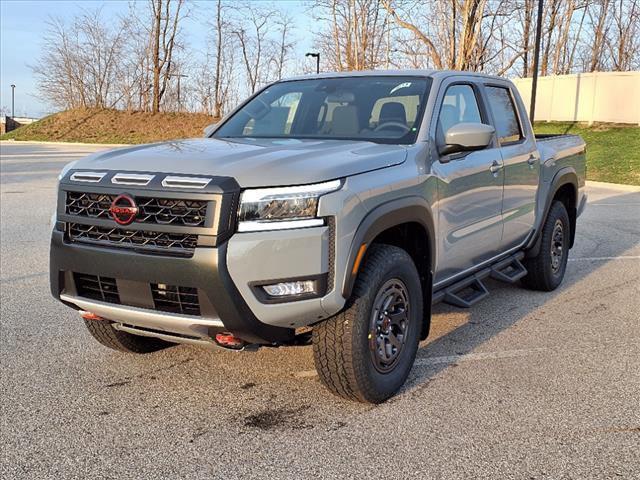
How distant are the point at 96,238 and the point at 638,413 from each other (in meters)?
3.11

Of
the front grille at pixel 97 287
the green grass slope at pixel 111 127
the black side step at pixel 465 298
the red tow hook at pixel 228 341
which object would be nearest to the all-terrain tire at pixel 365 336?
the red tow hook at pixel 228 341

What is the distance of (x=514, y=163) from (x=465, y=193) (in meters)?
1.04

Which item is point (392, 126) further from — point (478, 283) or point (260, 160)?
point (478, 283)

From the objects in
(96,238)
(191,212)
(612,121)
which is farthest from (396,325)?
(612,121)

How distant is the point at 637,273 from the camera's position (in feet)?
23.5

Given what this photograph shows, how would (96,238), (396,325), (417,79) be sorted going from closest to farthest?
(96,238), (396,325), (417,79)

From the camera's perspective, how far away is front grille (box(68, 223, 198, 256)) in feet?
10.5

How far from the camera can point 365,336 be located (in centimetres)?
350

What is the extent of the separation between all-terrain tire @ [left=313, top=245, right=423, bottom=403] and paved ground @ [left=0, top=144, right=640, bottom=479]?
0.15 meters

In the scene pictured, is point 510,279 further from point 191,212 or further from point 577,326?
point 191,212

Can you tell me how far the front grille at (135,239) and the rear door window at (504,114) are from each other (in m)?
3.01

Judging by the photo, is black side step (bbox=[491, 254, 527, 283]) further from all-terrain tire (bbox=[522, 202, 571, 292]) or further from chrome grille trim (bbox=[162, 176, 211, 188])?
chrome grille trim (bbox=[162, 176, 211, 188])

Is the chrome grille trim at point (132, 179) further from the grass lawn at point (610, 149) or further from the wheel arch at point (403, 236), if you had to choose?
the grass lawn at point (610, 149)

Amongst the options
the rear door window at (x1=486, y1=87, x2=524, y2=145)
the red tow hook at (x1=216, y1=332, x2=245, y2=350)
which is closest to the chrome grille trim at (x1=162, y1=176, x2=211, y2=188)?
the red tow hook at (x1=216, y1=332, x2=245, y2=350)
